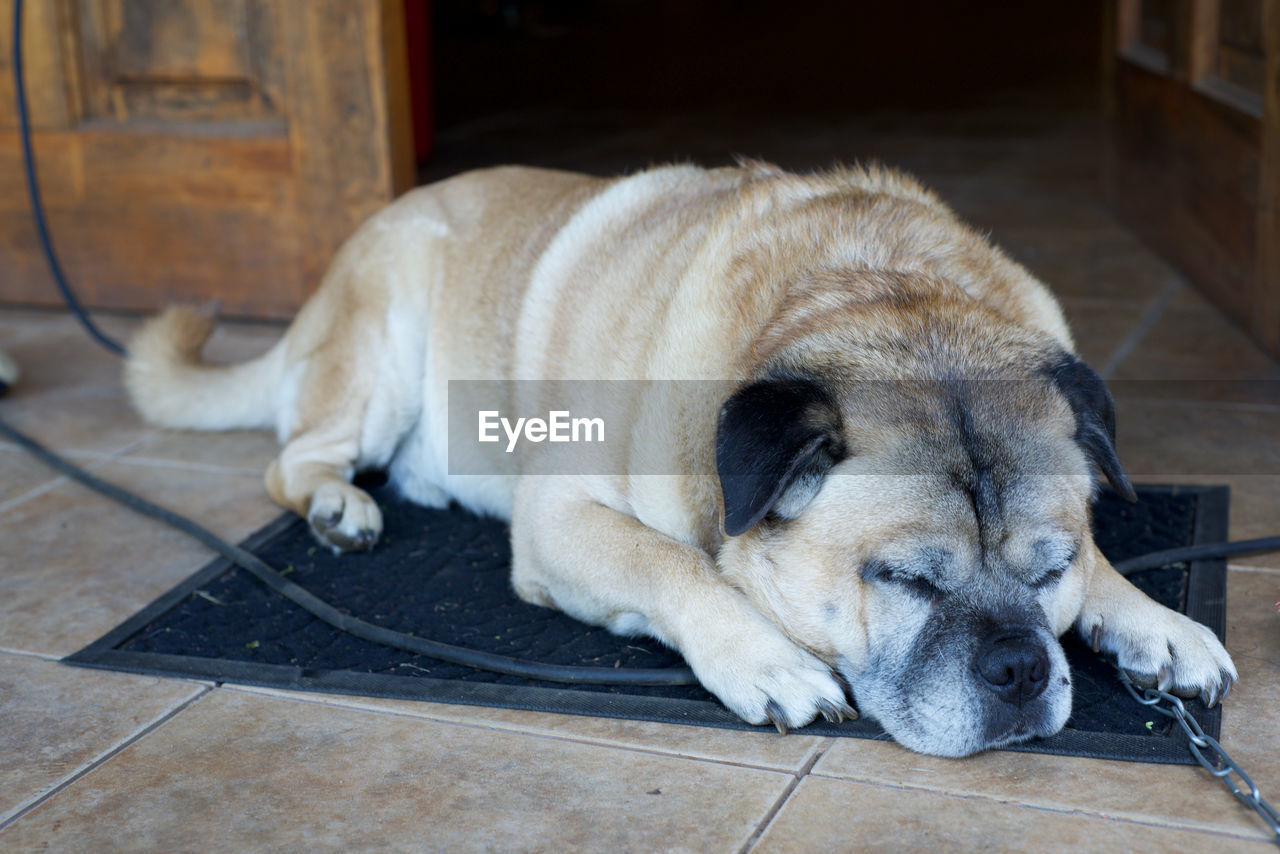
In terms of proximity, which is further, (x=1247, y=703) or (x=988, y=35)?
(x=988, y=35)

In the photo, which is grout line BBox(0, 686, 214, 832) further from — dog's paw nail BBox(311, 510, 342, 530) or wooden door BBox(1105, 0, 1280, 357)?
wooden door BBox(1105, 0, 1280, 357)

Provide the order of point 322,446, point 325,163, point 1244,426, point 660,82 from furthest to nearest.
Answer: point 660,82 → point 325,163 → point 1244,426 → point 322,446

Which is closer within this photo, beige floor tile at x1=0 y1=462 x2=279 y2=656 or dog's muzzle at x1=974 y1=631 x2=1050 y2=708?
dog's muzzle at x1=974 y1=631 x2=1050 y2=708

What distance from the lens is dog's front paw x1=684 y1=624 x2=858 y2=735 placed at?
1.80 metres

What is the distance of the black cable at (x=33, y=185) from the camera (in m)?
3.73

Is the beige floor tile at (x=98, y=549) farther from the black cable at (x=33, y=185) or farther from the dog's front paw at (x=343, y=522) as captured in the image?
the black cable at (x=33, y=185)

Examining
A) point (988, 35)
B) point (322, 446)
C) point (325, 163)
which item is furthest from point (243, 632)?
point (988, 35)

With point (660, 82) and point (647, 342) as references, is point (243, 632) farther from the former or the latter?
point (660, 82)

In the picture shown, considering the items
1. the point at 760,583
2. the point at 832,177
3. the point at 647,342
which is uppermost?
the point at 832,177

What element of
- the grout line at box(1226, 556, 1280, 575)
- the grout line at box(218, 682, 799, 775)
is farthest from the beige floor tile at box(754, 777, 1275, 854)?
the grout line at box(1226, 556, 1280, 575)

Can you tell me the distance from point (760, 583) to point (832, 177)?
85 centimetres

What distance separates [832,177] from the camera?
2.33m

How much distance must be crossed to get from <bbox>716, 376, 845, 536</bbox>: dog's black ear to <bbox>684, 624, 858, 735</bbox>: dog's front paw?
0.22 meters

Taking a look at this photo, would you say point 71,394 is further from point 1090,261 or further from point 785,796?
point 1090,261
